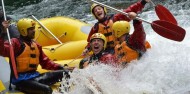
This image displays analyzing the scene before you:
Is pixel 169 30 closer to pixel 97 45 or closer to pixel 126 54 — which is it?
pixel 126 54

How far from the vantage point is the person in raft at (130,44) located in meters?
4.70

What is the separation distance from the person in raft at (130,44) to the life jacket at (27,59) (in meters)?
0.99

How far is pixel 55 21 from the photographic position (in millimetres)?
7387

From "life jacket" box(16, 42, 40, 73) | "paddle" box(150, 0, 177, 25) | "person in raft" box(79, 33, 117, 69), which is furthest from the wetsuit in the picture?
"paddle" box(150, 0, 177, 25)

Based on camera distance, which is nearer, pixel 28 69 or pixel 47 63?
pixel 28 69

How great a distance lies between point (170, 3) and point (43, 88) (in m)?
7.29

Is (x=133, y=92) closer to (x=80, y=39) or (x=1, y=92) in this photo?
(x=1, y=92)

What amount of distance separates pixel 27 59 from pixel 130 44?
1233mm

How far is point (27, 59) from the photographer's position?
15.5 feet

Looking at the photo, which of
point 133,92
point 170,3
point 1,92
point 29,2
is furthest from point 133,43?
point 29,2

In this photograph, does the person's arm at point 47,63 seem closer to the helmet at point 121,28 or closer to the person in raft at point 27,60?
the person in raft at point 27,60

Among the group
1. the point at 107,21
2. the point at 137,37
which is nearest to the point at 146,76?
the point at 137,37

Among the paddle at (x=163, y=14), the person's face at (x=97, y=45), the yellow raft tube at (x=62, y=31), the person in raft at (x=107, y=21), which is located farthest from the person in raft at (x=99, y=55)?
the yellow raft tube at (x=62, y=31)

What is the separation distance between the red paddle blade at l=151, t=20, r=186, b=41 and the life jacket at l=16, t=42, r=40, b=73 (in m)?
1.52
